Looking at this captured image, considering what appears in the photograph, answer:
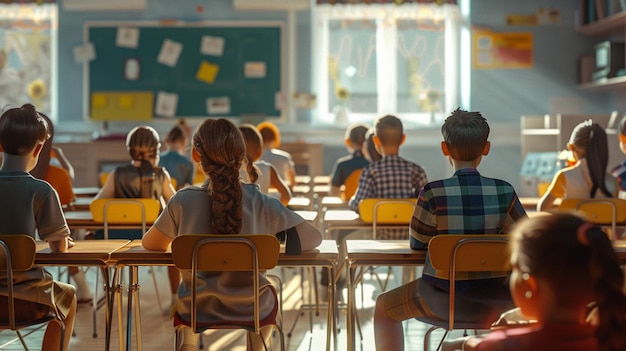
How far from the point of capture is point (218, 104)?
8.51 meters

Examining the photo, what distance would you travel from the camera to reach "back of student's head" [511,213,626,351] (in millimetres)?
1302

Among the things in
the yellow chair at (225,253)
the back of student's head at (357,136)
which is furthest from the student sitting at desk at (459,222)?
the back of student's head at (357,136)

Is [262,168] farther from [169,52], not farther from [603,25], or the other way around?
[603,25]

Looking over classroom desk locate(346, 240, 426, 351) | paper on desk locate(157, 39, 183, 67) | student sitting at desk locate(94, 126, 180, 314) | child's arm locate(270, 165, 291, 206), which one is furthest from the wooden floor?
paper on desk locate(157, 39, 183, 67)

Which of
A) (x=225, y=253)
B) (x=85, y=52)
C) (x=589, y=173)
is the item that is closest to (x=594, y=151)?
(x=589, y=173)

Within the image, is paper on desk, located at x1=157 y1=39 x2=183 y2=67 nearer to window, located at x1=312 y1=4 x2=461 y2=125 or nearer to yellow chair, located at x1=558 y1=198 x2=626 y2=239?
window, located at x1=312 y1=4 x2=461 y2=125

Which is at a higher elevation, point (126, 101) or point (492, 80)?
point (492, 80)

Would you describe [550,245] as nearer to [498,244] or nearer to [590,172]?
[498,244]

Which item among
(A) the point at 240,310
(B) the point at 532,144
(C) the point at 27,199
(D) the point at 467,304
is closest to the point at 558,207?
(D) the point at 467,304

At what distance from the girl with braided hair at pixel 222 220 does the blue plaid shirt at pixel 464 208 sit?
32 centimetres

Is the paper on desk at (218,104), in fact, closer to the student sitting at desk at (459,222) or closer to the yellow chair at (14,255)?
the student sitting at desk at (459,222)

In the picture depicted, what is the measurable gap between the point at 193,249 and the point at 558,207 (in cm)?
201

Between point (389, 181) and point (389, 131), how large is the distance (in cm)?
24

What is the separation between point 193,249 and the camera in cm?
231
